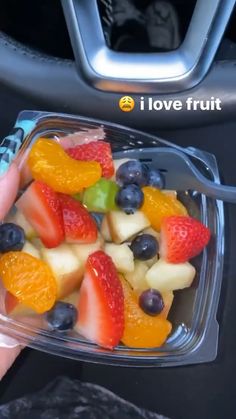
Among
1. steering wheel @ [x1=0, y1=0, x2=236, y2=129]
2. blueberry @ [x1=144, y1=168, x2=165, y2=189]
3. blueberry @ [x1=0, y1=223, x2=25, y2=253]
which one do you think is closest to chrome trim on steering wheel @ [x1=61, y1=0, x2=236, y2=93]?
steering wheel @ [x1=0, y1=0, x2=236, y2=129]

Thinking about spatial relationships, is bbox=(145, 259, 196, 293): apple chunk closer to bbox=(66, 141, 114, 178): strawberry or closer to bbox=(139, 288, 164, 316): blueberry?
bbox=(139, 288, 164, 316): blueberry

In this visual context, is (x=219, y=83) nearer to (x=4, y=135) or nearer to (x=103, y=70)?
(x=103, y=70)

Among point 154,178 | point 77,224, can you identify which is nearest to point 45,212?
point 77,224

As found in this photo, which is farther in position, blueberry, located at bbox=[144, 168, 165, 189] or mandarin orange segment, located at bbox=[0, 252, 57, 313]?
blueberry, located at bbox=[144, 168, 165, 189]

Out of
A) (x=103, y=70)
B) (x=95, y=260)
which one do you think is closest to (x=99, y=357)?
(x=95, y=260)

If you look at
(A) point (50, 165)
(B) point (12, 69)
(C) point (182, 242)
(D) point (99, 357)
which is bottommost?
(D) point (99, 357)

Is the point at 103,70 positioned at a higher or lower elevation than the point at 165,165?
higher

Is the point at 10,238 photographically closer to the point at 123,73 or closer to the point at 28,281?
the point at 28,281
